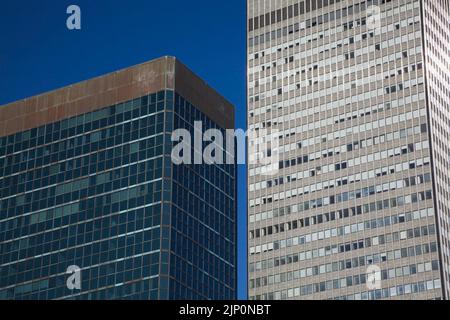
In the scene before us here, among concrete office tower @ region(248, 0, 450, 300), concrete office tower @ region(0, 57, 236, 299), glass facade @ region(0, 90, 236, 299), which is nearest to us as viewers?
glass facade @ region(0, 90, 236, 299)

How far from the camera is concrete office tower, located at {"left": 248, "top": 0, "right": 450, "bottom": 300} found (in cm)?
15725

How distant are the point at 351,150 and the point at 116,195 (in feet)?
135

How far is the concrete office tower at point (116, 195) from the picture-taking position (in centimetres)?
14250

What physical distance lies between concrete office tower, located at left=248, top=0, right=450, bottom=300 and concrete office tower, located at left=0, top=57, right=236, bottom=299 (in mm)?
12429

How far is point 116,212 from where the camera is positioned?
484 feet

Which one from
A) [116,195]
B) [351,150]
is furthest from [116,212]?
[351,150]

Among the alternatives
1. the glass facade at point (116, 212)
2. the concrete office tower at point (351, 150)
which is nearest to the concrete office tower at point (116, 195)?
the glass facade at point (116, 212)

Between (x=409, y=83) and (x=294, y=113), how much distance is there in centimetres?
2056

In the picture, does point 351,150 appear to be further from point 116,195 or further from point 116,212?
point 116,212

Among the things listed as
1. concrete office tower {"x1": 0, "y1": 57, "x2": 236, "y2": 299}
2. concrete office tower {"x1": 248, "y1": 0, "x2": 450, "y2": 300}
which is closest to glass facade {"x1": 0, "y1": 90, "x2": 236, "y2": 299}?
concrete office tower {"x1": 0, "y1": 57, "x2": 236, "y2": 299}

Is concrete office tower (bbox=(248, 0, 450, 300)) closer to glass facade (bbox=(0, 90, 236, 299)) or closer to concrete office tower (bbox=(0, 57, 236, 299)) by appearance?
concrete office tower (bbox=(0, 57, 236, 299))
